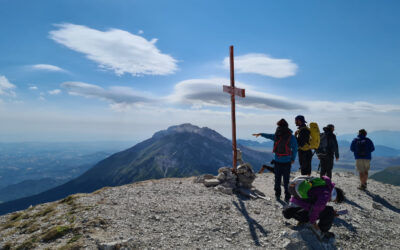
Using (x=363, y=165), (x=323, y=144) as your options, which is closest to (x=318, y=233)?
(x=323, y=144)

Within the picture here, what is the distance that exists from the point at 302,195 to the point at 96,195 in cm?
1025

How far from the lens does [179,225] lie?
317 inches

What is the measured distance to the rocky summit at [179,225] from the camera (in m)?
6.90

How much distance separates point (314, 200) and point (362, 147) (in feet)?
40.8

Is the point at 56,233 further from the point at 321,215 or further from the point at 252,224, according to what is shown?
the point at 321,215

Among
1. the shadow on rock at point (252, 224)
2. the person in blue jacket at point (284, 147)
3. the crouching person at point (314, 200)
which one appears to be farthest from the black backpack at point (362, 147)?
the crouching person at point (314, 200)

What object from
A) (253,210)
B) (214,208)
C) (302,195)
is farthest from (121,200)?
(302,195)

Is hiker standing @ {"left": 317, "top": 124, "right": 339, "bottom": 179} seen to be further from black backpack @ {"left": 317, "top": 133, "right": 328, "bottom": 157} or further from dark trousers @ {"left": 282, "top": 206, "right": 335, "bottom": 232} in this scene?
dark trousers @ {"left": 282, "top": 206, "right": 335, "bottom": 232}

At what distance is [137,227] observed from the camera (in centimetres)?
770

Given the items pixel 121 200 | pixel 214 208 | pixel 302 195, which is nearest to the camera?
pixel 302 195

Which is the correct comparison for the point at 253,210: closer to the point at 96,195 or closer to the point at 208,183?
the point at 208,183

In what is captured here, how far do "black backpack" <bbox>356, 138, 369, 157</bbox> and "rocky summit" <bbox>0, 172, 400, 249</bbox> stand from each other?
4.88 m

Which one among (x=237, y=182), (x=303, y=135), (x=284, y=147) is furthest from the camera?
(x=237, y=182)

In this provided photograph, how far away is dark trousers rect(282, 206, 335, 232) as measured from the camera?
706 centimetres
